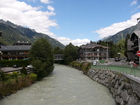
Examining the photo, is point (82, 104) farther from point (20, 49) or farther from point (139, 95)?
point (20, 49)

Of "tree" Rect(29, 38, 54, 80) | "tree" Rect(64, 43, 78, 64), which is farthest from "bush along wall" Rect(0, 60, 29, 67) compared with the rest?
"tree" Rect(64, 43, 78, 64)

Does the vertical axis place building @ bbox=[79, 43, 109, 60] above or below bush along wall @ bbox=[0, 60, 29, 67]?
above

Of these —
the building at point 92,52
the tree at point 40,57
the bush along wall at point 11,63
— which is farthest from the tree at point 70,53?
the tree at point 40,57

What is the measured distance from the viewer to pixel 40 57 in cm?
3988

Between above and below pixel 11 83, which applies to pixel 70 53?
above

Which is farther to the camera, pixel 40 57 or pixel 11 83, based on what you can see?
pixel 40 57

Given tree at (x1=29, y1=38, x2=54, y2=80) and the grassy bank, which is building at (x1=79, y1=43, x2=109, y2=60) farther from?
the grassy bank

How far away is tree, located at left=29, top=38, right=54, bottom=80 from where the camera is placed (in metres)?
36.6

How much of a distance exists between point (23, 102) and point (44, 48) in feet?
79.2

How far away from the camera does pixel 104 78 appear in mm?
31266

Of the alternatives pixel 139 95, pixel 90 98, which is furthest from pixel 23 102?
pixel 139 95

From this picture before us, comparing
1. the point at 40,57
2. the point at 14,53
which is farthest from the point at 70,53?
the point at 40,57

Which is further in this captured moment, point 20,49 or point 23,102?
point 20,49

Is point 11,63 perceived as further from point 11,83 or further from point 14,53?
point 11,83
